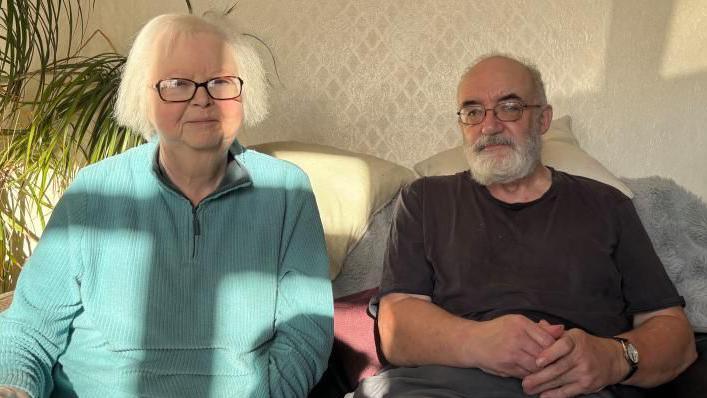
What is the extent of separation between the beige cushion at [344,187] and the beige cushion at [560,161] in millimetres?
106

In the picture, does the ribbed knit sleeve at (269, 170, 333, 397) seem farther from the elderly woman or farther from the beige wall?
the beige wall

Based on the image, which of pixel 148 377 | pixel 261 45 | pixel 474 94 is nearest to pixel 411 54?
pixel 261 45

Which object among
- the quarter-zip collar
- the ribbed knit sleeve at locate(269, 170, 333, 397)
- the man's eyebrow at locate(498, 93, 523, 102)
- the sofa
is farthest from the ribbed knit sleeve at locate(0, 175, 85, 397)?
the man's eyebrow at locate(498, 93, 523, 102)

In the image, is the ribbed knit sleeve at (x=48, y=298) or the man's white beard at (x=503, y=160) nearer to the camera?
the ribbed knit sleeve at (x=48, y=298)

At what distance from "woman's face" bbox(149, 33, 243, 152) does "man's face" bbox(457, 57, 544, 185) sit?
2.23ft

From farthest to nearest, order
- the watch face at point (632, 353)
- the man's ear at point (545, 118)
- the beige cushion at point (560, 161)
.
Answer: the beige cushion at point (560, 161), the man's ear at point (545, 118), the watch face at point (632, 353)

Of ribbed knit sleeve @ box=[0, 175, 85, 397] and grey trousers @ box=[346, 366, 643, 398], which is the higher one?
ribbed knit sleeve @ box=[0, 175, 85, 397]

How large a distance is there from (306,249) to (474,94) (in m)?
0.66

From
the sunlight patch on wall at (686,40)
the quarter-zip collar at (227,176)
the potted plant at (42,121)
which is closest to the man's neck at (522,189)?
the quarter-zip collar at (227,176)

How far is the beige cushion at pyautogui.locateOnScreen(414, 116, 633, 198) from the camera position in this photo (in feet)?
7.48

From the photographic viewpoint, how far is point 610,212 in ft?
6.45

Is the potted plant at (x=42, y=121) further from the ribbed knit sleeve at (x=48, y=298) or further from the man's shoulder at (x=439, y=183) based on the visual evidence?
the man's shoulder at (x=439, y=183)

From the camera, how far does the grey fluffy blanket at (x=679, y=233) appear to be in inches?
79.9

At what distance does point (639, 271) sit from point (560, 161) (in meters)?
0.54
